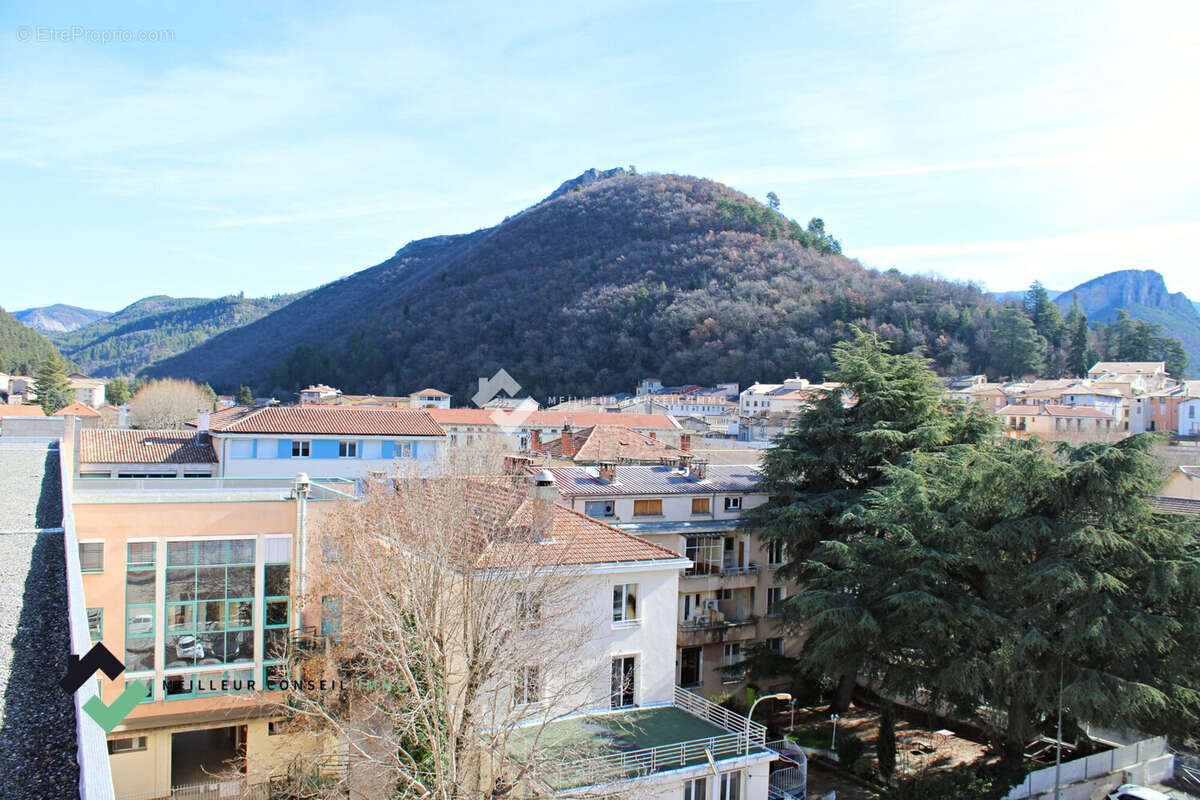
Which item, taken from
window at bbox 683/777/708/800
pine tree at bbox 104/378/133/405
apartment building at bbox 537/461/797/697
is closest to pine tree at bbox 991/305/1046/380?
apartment building at bbox 537/461/797/697

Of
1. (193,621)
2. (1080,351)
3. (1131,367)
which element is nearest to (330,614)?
(193,621)

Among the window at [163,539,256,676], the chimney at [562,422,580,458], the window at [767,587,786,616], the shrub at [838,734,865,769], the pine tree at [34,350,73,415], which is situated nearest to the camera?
the window at [163,539,256,676]

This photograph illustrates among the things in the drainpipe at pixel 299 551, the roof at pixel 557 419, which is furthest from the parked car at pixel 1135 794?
the roof at pixel 557 419

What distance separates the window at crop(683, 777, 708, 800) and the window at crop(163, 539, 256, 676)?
9.20m

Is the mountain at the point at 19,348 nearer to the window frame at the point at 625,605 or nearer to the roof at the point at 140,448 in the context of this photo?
the roof at the point at 140,448

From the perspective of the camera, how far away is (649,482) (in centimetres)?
2723

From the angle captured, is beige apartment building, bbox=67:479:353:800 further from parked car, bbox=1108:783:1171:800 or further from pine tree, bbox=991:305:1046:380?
pine tree, bbox=991:305:1046:380

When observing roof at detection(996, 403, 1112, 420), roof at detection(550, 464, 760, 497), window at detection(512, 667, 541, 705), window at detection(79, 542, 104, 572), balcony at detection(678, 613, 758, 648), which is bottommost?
balcony at detection(678, 613, 758, 648)

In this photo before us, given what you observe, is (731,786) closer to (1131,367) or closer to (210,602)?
(210,602)

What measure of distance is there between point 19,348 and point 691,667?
449 feet

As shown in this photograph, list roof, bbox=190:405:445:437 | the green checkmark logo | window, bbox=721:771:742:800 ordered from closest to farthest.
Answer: the green checkmark logo < window, bbox=721:771:742:800 < roof, bbox=190:405:445:437

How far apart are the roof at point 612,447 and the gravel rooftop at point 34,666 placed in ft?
91.8

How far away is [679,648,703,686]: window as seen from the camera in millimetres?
25344

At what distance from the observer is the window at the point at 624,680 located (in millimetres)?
17141
